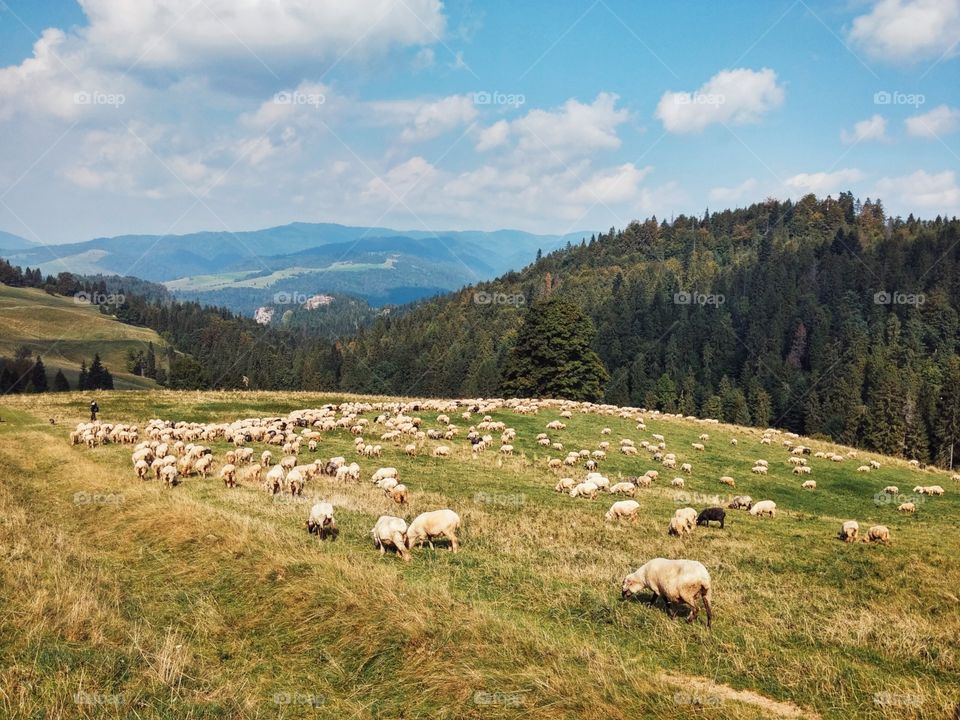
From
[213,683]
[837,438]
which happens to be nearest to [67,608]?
[213,683]

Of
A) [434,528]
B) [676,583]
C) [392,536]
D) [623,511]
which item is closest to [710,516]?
[623,511]

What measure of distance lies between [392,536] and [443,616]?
4.73 meters

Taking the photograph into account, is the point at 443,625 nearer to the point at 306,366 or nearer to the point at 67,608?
the point at 67,608

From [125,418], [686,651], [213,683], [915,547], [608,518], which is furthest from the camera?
[125,418]

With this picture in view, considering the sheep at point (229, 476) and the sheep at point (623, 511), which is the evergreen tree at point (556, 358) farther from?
the sheep at point (229, 476)

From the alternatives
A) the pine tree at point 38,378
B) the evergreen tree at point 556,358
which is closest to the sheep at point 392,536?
the evergreen tree at point 556,358

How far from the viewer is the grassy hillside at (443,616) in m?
8.44

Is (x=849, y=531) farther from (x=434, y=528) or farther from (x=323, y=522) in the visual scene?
(x=323, y=522)

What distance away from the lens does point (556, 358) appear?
68.1m

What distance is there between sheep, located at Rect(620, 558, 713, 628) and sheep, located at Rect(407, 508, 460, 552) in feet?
17.4

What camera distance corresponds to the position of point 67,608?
1096 cm

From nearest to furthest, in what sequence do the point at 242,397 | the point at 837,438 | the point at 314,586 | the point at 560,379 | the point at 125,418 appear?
the point at 314,586, the point at 125,418, the point at 242,397, the point at 560,379, the point at 837,438

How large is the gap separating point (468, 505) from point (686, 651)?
12392mm

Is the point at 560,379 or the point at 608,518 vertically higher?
the point at 560,379
